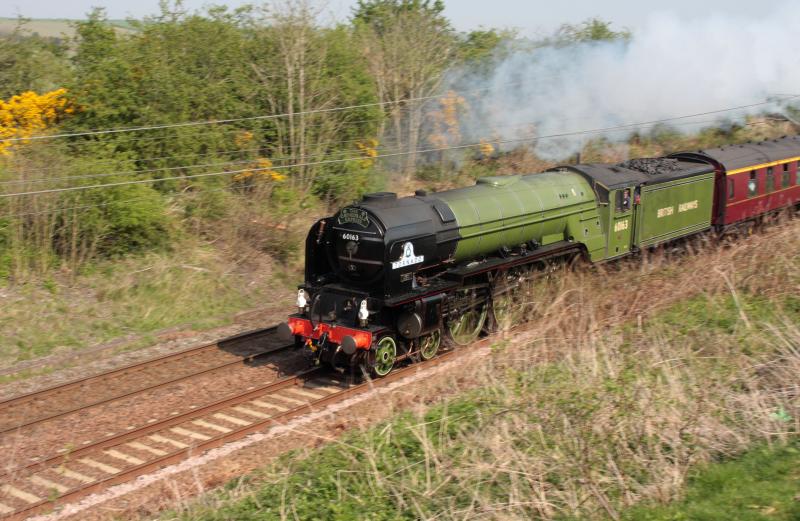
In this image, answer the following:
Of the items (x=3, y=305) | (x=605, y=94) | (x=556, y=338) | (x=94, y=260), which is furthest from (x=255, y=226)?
(x=605, y=94)

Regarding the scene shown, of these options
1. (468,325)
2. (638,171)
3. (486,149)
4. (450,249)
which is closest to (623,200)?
(638,171)

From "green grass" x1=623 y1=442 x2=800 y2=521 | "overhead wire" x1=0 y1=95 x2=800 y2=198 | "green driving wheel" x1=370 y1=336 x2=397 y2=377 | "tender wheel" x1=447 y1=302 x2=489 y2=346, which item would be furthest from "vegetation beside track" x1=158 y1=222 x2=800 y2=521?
"overhead wire" x1=0 y1=95 x2=800 y2=198

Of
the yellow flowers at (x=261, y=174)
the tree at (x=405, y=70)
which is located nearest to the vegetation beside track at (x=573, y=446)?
the yellow flowers at (x=261, y=174)

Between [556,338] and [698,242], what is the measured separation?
825cm

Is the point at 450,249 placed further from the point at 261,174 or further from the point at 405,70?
the point at 405,70

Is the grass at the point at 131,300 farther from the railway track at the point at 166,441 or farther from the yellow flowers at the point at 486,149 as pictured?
the yellow flowers at the point at 486,149

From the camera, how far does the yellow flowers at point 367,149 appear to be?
20.8 meters

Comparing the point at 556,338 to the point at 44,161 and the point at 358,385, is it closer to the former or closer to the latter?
the point at 358,385

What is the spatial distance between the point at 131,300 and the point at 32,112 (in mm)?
5419

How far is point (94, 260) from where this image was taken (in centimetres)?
1553

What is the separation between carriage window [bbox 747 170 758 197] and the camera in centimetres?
1795

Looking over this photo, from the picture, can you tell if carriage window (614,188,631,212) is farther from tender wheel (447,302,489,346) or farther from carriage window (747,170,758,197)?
carriage window (747,170,758,197)

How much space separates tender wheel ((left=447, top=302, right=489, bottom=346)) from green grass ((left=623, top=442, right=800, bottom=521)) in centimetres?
560

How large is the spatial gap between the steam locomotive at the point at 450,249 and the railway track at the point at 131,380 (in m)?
1.28
